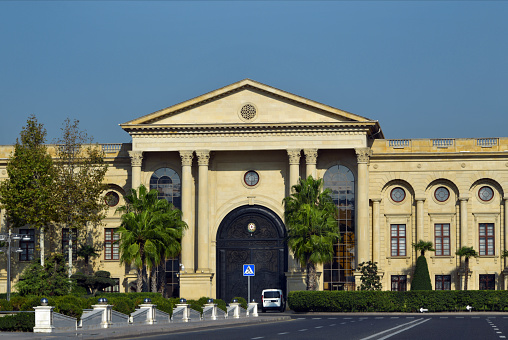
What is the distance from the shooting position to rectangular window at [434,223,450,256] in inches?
2975

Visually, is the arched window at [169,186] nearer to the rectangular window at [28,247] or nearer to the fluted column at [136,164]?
the fluted column at [136,164]

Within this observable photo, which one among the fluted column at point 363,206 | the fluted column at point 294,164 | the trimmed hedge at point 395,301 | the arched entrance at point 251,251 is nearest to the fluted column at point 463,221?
the fluted column at point 363,206

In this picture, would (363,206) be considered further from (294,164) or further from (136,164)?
(136,164)

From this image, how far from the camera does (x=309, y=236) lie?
214ft

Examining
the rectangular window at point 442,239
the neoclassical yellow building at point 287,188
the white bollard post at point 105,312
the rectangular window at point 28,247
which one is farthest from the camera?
the rectangular window at point 28,247

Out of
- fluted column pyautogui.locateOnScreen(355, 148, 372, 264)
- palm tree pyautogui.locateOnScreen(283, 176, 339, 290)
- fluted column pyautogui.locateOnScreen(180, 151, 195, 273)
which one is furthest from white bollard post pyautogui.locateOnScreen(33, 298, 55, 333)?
fluted column pyautogui.locateOnScreen(355, 148, 372, 264)

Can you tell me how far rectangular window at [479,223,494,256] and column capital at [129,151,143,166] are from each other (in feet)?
96.3

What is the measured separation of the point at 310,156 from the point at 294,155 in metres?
1.33

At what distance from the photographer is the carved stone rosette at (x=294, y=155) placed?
7338 centimetres

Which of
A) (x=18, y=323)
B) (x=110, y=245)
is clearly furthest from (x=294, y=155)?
(x=18, y=323)

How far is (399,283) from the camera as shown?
75562 millimetres

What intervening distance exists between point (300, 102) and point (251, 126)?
4489 mm

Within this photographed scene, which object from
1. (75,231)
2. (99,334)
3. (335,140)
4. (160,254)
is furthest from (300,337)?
(75,231)

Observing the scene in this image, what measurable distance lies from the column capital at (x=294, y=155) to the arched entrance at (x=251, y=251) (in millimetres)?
5430
